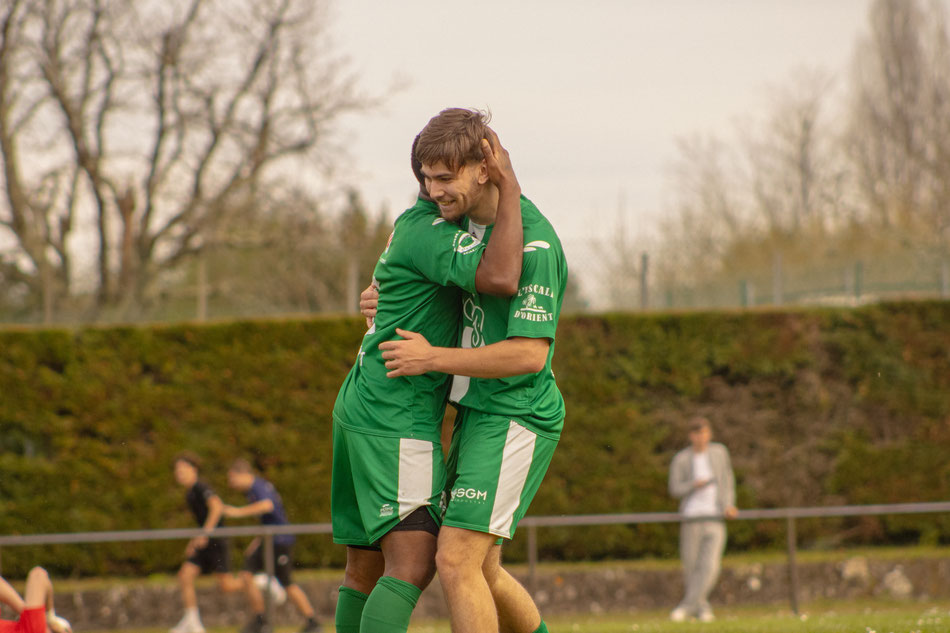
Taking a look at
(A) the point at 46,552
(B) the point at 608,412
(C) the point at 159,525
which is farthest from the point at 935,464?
(A) the point at 46,552

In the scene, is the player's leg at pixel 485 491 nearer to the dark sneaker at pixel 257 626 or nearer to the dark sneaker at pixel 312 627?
the dark sneaker at pixel 257 626

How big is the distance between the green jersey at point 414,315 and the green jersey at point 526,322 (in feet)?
0.26

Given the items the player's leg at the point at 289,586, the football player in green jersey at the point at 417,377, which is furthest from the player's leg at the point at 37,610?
the player's leg at the point at 289,586

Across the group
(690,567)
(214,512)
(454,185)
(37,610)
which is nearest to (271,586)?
(214,512)

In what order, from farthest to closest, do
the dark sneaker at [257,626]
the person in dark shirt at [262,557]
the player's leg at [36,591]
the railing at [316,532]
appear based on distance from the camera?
the person in dark shirt at [262,557]
the railing at [316,532]
the dark sneaker at [257,626]
the player's leg at [36,591]

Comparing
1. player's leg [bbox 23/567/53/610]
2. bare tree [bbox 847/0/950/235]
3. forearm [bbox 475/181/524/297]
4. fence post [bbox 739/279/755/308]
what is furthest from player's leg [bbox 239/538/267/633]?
bare tree [bbox 847/0/950/235]

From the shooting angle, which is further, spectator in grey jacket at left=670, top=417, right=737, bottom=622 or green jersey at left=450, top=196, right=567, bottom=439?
spectator in grey jacket at left=670, top=417, right=737, bottom=622

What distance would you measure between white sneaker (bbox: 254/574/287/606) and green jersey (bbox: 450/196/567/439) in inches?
231

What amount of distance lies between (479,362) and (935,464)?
12031mm

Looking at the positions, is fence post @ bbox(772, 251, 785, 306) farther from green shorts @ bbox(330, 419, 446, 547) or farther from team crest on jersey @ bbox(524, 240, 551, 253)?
green shorts @ bbox(330, 419, 446, 547)

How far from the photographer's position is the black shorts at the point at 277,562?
9.74 meters

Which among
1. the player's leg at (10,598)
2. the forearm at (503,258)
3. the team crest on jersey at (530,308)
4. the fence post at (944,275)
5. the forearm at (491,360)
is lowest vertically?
the player's leg at (10,598)

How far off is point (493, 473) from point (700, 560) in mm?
7462

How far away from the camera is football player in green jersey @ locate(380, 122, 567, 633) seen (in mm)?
3773
